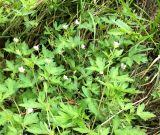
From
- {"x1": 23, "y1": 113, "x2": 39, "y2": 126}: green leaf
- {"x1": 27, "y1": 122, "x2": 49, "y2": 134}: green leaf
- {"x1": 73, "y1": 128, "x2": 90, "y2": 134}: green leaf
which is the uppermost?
{"x1": 23, "y1": 113, "x2": 39, "y2": 126}: green leaf

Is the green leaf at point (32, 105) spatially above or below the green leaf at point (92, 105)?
above

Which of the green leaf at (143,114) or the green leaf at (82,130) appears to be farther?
the green leaf at (143,114)

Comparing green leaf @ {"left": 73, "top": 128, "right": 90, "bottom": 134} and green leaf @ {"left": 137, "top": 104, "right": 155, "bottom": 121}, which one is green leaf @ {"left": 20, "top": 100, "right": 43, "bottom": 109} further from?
green leaf @ {"left": 137, "top": 104, "right": 155, "bottom": 121}

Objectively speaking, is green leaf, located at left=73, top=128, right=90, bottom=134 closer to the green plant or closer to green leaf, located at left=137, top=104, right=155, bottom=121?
the green plant

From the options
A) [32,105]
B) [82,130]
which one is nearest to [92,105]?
[82,130]

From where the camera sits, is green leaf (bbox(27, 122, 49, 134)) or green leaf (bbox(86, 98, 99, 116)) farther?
green leaf (bbox(86, 98, 99, 116))

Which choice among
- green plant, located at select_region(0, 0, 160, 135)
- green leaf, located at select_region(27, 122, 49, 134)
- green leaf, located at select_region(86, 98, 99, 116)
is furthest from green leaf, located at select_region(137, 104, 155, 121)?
green leaf, located at select_region(27, 122, 49, 134)

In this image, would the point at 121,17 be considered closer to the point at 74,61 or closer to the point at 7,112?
the point at 74,61

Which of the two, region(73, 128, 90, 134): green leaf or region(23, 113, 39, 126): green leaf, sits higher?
region(23, 113, 39, 126): green leaf

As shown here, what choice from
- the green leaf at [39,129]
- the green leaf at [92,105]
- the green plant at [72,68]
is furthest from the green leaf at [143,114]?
the green leaf at [39,129]

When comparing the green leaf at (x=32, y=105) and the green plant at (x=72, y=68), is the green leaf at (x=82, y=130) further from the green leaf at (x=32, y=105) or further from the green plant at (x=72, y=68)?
the green leaf at (x=32, y=105)

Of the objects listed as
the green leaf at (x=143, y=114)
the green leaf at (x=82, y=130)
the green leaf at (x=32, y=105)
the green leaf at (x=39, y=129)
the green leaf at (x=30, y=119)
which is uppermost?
the green leaf at (x=32, y=105)
